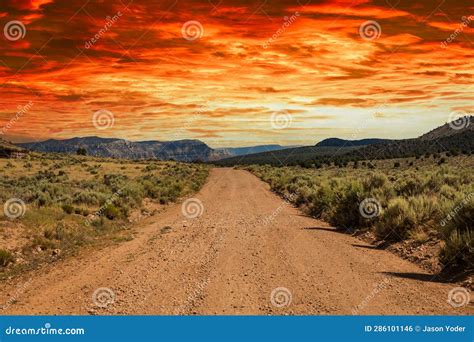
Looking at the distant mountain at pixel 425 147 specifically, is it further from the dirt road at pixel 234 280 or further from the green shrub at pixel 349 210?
the dirt road at pixel 234 280

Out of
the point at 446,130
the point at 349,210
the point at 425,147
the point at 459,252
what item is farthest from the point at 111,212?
the point at 446,130

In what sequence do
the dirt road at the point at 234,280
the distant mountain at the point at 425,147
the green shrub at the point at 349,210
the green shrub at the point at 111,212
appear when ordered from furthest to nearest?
the distant mountain at the point at 425,147
the green shrub at the point at 111,212
the green shrub at the point at 349,210
the dirt road at the point at 234,280

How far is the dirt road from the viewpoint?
7508mm

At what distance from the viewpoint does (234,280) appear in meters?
9.15

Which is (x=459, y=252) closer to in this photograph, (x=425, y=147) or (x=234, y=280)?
(x=234, y=280)

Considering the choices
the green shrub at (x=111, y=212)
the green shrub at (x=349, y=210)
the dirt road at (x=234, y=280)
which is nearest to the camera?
the dirt road at (x=234, y=280)

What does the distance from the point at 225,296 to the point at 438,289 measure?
417 cm

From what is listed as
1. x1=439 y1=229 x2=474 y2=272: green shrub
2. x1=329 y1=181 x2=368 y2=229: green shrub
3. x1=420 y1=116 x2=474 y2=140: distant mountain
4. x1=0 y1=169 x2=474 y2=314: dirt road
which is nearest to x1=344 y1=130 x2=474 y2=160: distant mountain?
x1=420 y1=116 x2=474 y2=140: distant mountain

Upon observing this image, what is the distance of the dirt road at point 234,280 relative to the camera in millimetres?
7508

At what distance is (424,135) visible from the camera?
15012 cm

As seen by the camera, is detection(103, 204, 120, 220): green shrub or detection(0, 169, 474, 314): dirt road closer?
detection(0, 169, 474, 314): dirt road

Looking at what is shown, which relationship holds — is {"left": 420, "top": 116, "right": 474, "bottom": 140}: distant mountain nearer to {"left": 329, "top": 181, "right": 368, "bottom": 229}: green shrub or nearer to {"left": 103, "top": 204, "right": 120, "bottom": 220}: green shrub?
{"left": 329, "top": 181, "right": 368, "bottom": 229}: green shrub

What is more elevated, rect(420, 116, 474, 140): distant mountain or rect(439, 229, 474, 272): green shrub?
rect(420, 116, 474, 140): distant mountain

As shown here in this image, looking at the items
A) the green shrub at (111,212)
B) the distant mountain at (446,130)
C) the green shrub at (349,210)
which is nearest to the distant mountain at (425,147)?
the distant mountain at (446,130)
